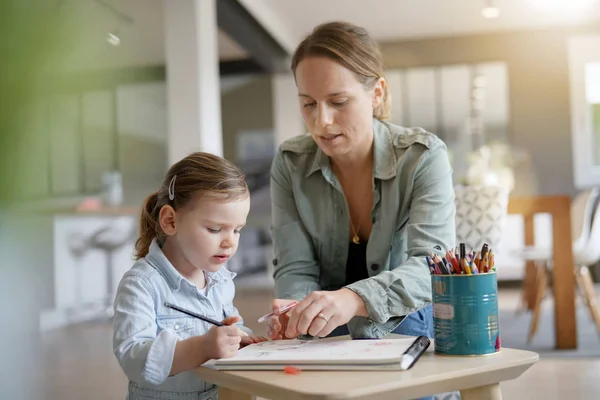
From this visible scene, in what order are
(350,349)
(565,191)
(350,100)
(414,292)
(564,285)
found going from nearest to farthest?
(350,349)
(414,292)
(350,100)
(564,285)
(565,191)

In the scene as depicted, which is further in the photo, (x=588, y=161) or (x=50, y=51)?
(x=588, y=161)

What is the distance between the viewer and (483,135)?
8.30m

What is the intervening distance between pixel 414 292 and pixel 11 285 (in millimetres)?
814

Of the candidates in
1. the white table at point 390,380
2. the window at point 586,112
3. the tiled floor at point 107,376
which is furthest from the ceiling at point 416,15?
the white table at point 390,380

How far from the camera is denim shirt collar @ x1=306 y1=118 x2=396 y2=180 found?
1.46 meters

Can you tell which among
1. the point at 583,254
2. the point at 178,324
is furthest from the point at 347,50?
the point at 583,254

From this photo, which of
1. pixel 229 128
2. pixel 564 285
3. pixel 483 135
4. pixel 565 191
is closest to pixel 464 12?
pixel 483 135

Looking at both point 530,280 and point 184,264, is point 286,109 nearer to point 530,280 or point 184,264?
point 530,280

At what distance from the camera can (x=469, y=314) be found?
36.9 inches

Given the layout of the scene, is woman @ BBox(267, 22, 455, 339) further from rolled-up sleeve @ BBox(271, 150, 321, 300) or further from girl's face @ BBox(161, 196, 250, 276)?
girl's face @ BBox(161, 196, 250, 276)

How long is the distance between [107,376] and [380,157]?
240 centimetres

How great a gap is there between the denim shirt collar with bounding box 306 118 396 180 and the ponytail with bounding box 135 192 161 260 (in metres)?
0.38

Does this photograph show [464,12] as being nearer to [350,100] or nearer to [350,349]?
[350,100]

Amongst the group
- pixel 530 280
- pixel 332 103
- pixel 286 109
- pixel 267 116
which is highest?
pixel 267 116
